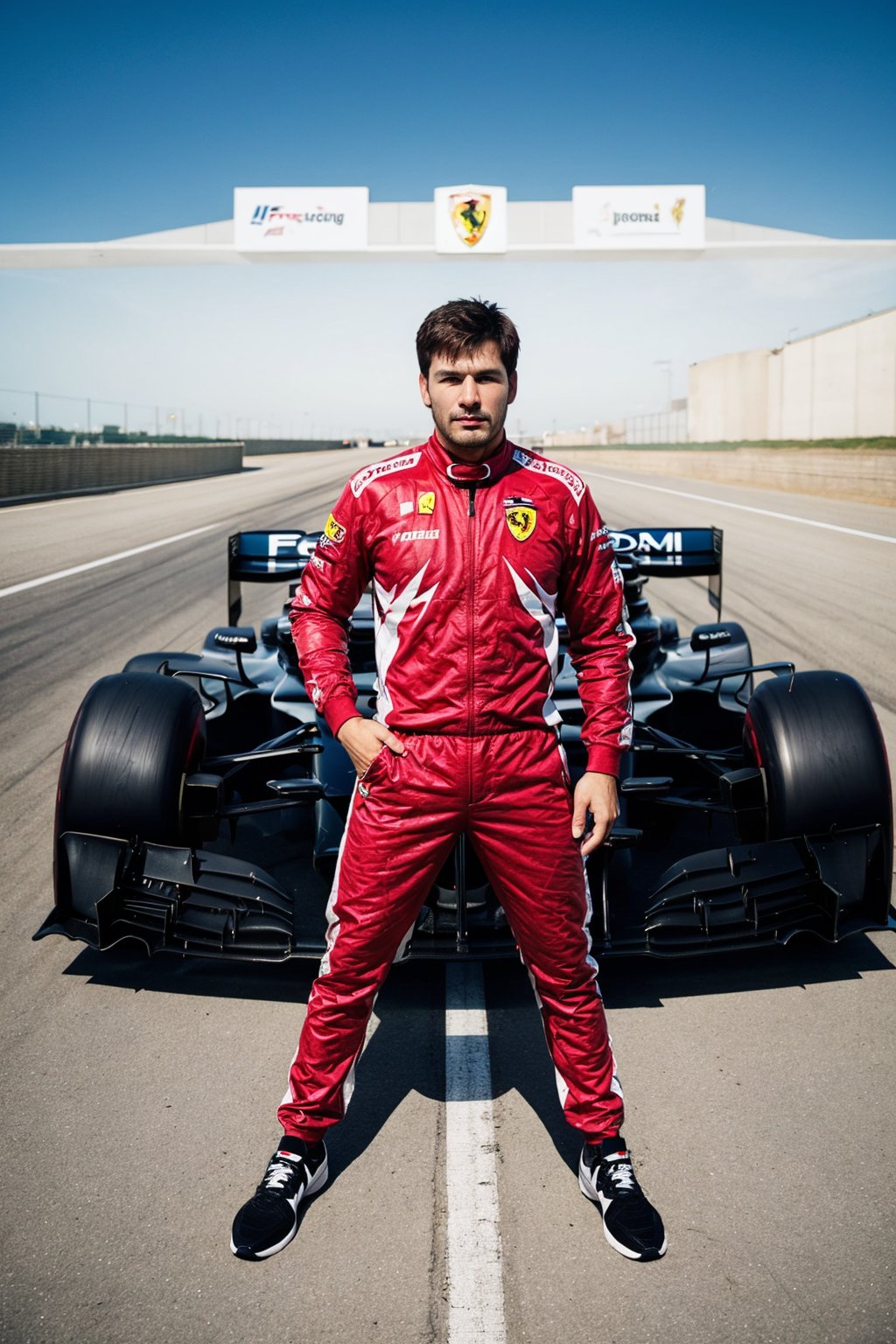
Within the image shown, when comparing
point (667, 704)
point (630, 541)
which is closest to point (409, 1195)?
point (667, 704)

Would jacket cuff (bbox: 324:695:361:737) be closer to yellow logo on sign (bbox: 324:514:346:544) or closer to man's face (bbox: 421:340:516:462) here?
yellow logo on sign (bbox: 324:514:346:544)

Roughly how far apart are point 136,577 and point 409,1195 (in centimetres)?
1098

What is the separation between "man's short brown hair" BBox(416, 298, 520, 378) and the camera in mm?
2393

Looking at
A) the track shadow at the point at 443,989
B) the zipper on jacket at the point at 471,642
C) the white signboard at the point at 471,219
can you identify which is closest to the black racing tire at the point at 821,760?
the track shadow at the point at 443,989

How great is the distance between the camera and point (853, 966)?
3.54 meters

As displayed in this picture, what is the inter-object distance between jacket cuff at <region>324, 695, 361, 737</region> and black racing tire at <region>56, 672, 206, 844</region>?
39.7 inches

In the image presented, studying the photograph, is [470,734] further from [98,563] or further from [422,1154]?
[98,563]

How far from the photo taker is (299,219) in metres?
41.0

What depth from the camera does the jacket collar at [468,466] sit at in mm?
2398

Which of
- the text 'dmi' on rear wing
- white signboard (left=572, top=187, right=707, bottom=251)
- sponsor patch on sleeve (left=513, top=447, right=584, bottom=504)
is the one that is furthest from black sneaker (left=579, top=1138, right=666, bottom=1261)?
white signboard (left=572, top=187, right=707, bottom=251)

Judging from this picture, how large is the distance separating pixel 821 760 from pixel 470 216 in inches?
1596

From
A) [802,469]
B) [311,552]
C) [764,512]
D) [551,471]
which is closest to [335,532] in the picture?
[551,471]

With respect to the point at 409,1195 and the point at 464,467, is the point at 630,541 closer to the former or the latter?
the point at 464,467

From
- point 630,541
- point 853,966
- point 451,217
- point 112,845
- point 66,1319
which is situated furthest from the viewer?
point 451,217
